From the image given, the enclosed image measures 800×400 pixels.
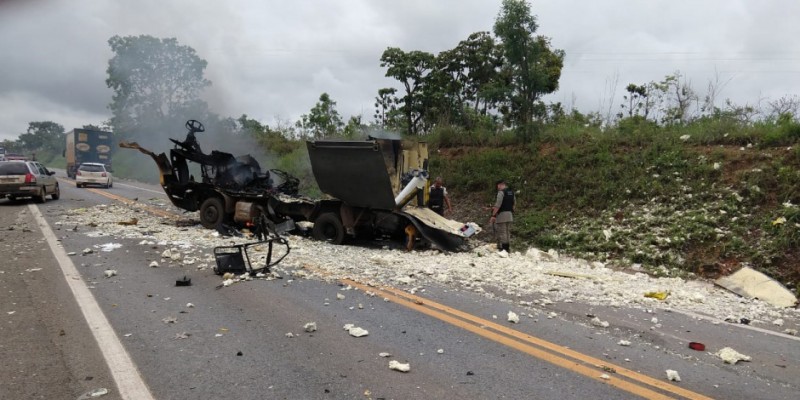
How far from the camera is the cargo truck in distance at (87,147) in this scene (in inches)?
1446

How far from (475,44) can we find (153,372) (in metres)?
19.8

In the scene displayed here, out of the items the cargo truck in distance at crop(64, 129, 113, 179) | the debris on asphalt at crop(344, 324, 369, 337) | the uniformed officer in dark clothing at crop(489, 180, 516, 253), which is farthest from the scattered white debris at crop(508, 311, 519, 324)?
the cargo truck in distance at crop(64, 129, 113, 179)

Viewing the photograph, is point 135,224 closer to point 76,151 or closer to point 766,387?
point 766,387

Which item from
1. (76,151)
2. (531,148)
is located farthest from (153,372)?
(76,151)

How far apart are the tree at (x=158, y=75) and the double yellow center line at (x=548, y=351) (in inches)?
587

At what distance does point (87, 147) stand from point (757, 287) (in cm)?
4026

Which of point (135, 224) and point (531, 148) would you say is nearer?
point (135, 224)

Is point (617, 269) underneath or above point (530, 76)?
underneath

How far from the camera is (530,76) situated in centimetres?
1399

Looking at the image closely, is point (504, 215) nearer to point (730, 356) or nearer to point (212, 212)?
point (730, 356)

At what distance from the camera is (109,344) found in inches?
165

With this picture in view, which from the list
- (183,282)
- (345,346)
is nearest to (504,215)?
(183,282)

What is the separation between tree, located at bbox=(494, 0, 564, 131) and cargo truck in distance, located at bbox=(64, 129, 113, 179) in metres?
31.4

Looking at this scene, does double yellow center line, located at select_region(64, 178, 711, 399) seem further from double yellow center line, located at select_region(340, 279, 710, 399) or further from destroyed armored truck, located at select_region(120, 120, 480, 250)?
destroyed armored truck, located at select_region(120, 120, 480, 250)
